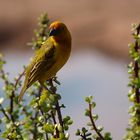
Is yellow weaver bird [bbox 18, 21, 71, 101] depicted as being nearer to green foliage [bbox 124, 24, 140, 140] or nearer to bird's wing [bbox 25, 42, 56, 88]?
bird's wing [bbox 25, 42, 56, 88]

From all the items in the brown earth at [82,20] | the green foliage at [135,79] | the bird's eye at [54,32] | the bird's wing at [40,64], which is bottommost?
the green foliage at [135,79]

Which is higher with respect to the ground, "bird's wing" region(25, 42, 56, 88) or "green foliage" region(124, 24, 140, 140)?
"bird's wing" region(25, 42, 56, 88)

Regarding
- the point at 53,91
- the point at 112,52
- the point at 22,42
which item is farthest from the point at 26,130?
the point at 22,42

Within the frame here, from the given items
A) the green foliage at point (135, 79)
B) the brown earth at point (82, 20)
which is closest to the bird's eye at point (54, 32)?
the green foliage at point (135, 79)

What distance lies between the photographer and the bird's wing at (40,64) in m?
4.13

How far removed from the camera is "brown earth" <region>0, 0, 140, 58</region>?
12.3m

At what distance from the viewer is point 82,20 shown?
1352 cm

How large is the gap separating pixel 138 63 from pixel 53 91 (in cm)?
50

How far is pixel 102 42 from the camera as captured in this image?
40.2ft

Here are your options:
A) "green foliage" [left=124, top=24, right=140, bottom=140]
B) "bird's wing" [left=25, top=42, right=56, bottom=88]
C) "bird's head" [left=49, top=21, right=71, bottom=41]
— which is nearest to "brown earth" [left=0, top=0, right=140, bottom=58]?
"bird's head" [left=49, top=21, right=71, bottom=41]

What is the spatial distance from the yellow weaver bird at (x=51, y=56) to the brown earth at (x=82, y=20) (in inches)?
284

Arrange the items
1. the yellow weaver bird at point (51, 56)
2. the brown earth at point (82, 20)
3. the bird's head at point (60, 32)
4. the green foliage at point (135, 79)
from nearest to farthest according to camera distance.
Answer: the green foliage at point (135, 79) → the yellow weaver bird at point (51, 56) → the bird's head at point (60, 32) → the brown earth at point (82, 20)

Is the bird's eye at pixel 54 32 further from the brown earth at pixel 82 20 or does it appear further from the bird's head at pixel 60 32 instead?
the brown earth at pixel 82 20

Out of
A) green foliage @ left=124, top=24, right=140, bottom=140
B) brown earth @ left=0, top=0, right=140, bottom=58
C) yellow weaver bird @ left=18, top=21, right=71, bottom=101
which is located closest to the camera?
green foliage @ left=124, top=24, right=140, bottom=140
